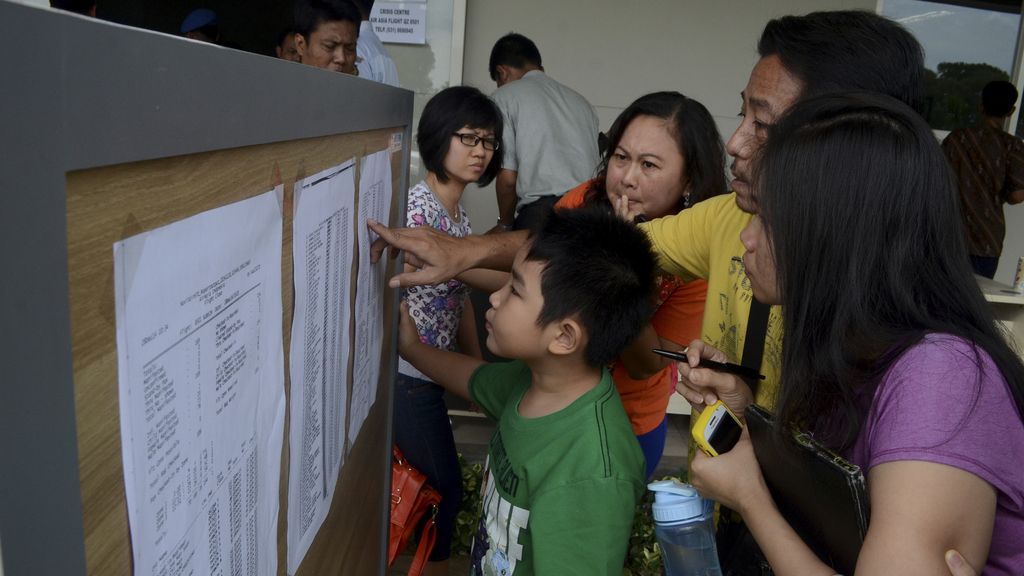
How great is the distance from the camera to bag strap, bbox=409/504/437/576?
2.37 m

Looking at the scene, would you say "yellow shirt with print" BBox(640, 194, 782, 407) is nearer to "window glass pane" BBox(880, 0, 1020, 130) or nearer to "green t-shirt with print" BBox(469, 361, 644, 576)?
"green t-shirt with print" BBox(469, 361, 644, 576)

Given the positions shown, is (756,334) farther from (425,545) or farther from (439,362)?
(425,545)

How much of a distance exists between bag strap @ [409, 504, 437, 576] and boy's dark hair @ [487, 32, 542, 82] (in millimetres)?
2776

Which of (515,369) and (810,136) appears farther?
(515,369)

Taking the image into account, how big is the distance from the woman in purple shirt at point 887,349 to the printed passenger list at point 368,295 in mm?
565

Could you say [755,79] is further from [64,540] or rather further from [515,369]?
[64,540]

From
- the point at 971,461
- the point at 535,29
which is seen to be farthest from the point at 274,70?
the point at 535,29

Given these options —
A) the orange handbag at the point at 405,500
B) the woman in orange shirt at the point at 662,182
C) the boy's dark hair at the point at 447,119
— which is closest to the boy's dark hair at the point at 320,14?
the boy's dark hair at the point at 447,119

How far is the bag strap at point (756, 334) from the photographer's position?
56.9 inches

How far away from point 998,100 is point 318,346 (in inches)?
209

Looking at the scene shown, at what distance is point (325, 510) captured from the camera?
1124 mm

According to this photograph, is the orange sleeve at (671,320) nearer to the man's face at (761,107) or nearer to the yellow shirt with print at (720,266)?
the yellow shirt with print at (720,266)

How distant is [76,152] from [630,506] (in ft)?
3.69

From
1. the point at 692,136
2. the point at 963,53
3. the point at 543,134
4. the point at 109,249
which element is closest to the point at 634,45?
the point at 543,134
